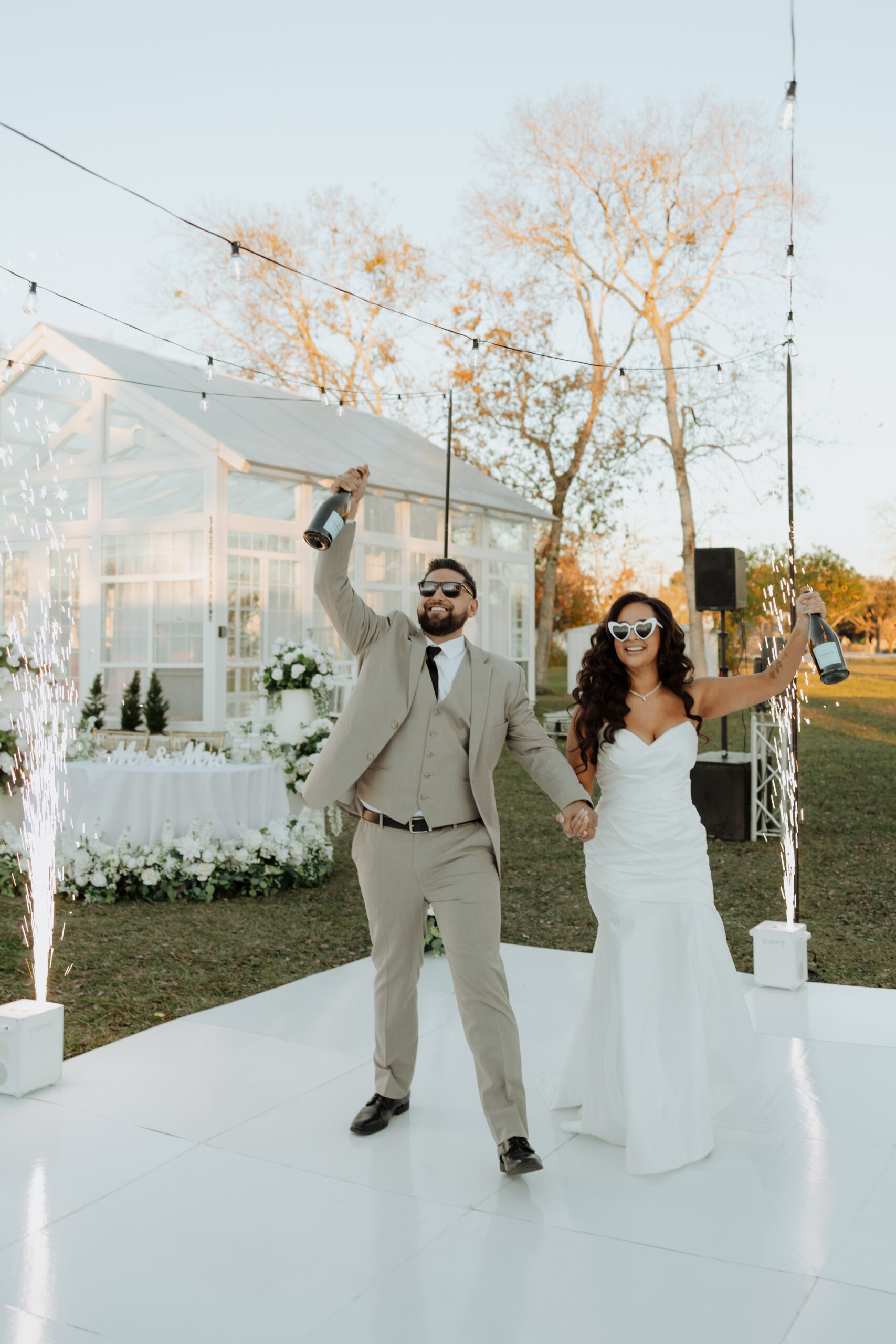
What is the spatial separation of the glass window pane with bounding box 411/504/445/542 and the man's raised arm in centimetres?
Result: 1437

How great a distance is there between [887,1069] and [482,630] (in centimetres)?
1527

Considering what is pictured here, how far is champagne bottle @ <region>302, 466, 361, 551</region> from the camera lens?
320cm

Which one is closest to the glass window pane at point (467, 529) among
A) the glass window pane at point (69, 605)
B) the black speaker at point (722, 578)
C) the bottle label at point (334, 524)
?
the glass window pane at point (69, 605)

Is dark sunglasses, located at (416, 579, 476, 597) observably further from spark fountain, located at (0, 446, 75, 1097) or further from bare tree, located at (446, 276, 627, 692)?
bare tree, located at (446, 276, 627, 692)

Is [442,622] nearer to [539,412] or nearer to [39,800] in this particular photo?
[39,800]

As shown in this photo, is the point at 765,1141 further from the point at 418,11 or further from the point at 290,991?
the point at 418,11

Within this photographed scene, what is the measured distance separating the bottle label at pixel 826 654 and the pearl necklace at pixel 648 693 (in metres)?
0.51

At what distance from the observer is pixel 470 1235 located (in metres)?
2.98

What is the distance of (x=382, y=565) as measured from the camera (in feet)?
56.7

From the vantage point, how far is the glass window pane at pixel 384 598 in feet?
56.1

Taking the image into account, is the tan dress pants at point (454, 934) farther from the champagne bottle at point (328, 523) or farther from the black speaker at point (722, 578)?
the black speaker at point (722, 578)

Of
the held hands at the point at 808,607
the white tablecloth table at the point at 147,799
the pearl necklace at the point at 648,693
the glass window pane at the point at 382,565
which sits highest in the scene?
→ the glass window pane at the point at 382,565

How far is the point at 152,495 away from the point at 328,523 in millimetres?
12213

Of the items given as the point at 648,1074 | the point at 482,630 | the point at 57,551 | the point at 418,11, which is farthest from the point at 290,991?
the point at 418,11
